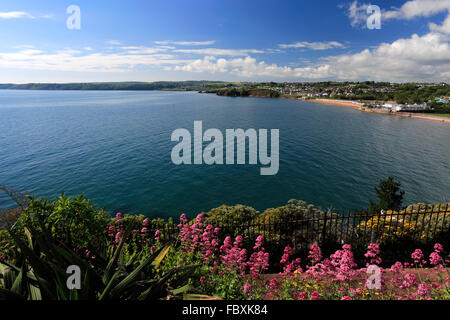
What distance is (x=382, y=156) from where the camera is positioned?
111ft

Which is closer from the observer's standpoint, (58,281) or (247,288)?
(58,281)

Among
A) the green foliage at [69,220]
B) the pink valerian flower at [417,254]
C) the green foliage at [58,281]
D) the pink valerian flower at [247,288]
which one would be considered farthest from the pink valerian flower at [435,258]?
the green foliage at [69,220]

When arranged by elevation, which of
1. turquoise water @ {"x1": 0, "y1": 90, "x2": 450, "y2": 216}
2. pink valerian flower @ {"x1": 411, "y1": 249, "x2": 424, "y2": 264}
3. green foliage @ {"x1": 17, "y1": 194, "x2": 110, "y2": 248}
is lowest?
turquoise water @ {"x1": 0, "y1": 90, "x2": 450, "y2": 216}

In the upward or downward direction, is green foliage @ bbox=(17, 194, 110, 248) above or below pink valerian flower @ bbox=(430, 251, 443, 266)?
above

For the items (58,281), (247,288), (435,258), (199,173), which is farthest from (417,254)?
(199,173)

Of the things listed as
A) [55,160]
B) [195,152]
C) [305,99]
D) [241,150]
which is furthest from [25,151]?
[305,99]

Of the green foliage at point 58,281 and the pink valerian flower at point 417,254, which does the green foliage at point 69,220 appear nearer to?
the green foliage at point 58,281

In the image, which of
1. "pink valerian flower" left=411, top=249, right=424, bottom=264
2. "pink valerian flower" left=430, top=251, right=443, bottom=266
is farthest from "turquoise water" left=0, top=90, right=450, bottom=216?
"pink valerian flower" left=430, top=251, right=443, bottom=266

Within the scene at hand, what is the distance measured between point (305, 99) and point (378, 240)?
167 meters

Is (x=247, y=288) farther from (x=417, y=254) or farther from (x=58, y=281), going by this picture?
(x=417, y=254)

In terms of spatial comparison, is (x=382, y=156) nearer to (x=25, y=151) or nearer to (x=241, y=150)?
(x=241, y=150)

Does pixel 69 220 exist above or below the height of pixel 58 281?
below

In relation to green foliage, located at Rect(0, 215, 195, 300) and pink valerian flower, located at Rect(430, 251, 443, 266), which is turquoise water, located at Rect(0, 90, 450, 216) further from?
green foliage, located at Rect(0, 215, 195, 300)
